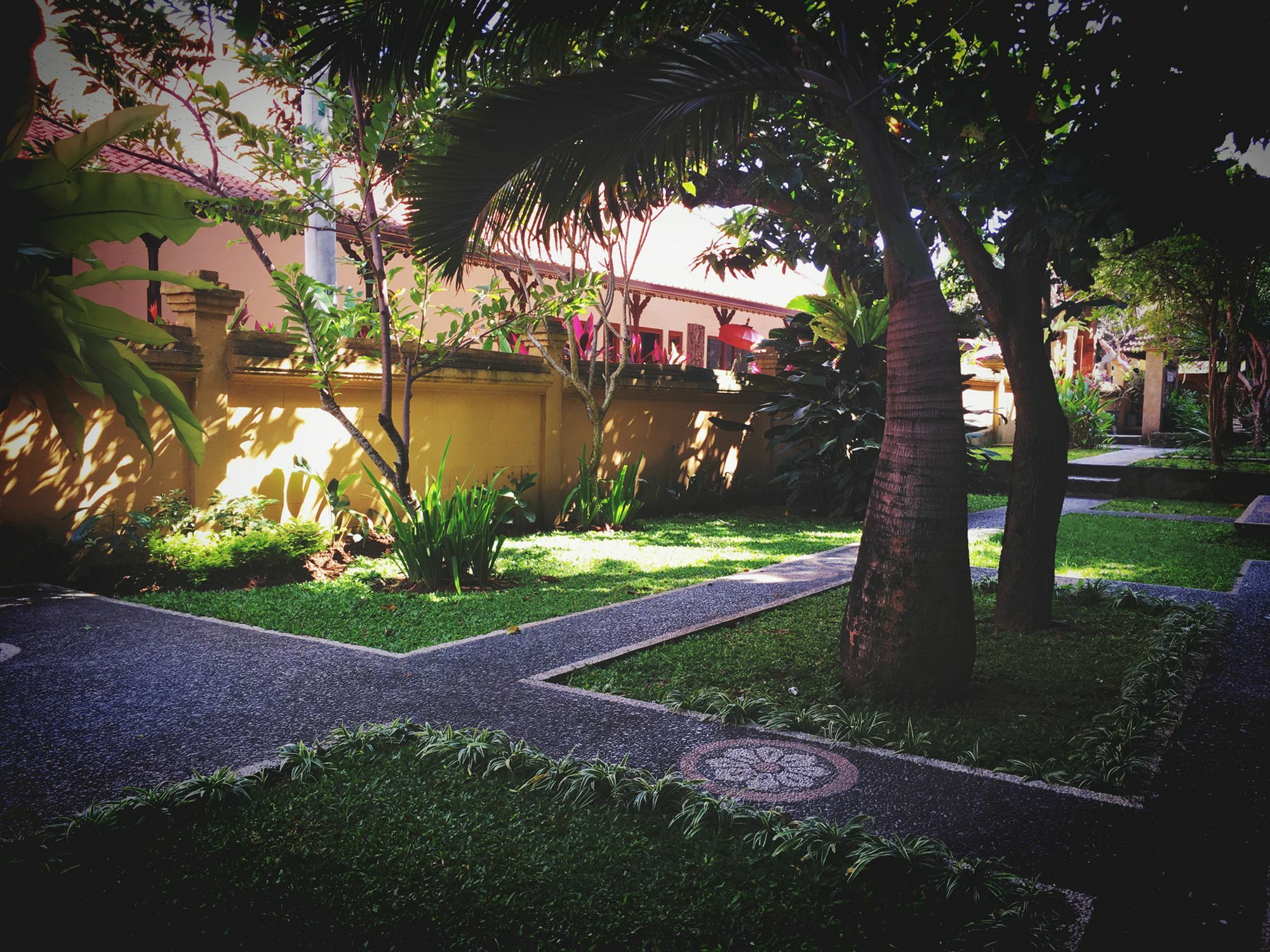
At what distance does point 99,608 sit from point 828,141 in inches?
260

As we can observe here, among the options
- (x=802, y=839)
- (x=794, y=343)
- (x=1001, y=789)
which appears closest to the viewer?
(x=802, y=839)

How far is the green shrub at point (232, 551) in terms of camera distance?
6648 mm

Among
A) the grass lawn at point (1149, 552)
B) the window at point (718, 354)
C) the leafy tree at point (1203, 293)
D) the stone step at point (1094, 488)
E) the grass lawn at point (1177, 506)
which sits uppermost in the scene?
the leafy tree at point (1203, 293)

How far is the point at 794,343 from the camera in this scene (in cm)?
1258

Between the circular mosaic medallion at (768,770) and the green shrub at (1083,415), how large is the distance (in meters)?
20.5

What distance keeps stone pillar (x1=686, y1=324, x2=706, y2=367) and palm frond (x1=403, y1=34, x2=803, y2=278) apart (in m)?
18.7

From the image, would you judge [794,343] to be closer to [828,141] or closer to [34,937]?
[828,141]

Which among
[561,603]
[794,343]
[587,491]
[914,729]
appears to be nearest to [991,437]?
[794,343]

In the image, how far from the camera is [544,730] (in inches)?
148

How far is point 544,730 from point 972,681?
2.19m

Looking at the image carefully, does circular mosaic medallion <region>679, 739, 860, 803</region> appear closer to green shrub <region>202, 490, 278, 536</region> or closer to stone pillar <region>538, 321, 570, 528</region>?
green shrub <region>202, 490, 278, 536</region>

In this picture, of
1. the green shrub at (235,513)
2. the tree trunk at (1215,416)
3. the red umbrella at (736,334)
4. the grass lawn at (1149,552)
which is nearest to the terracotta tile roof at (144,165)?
the green shrub at (235,513)

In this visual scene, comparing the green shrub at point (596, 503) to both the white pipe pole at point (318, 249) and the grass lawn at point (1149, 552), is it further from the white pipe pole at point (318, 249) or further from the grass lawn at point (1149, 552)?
the grass lawn at point (1149, 552)

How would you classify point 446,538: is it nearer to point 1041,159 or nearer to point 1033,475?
point 1033,475
